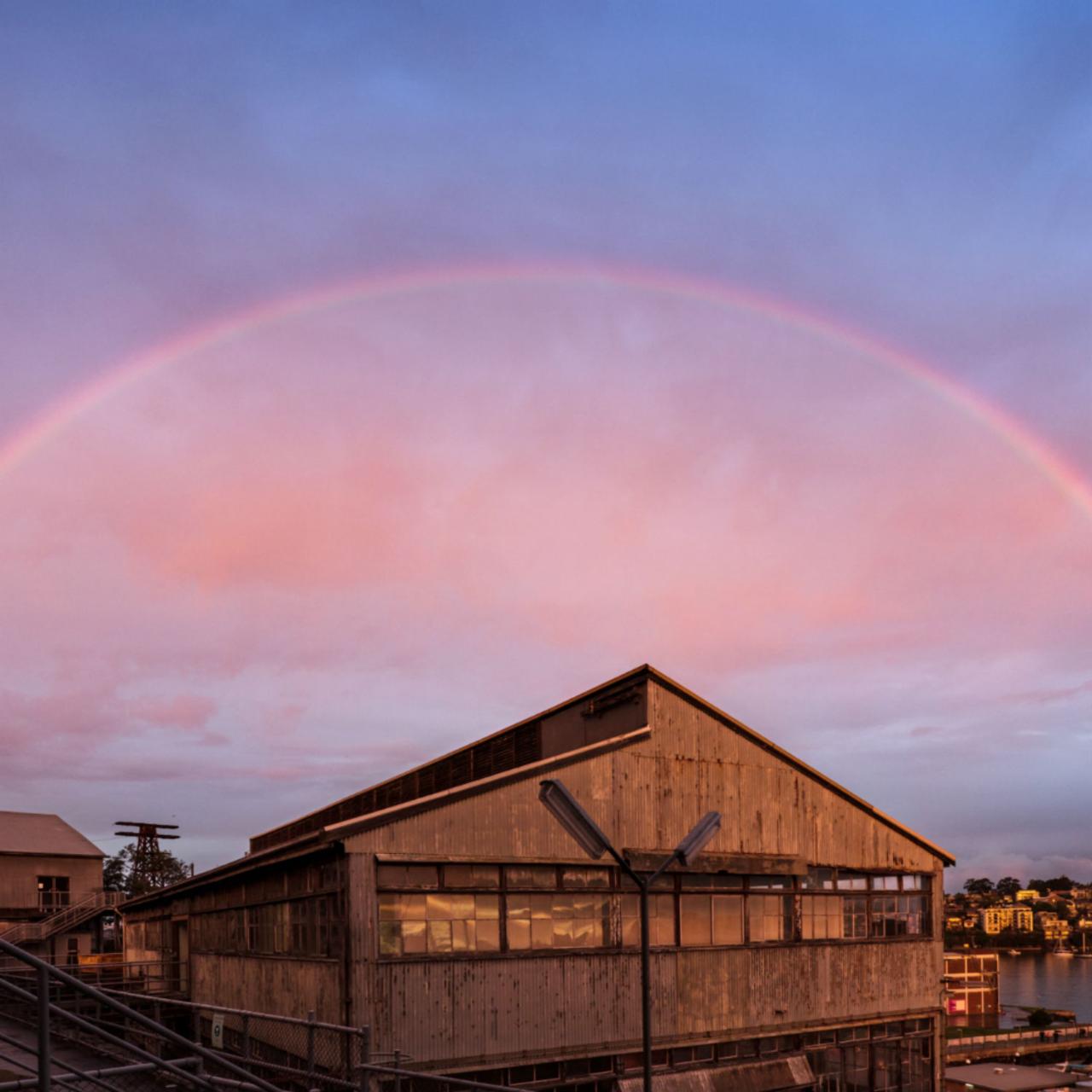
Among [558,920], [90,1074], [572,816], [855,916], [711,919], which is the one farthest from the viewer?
[855,916]

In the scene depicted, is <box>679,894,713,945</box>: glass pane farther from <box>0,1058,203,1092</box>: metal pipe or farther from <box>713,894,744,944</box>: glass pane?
<box>0,1058,203,1092</box>: metal pipe

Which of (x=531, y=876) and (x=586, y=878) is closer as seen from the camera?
(x=531, y=876)

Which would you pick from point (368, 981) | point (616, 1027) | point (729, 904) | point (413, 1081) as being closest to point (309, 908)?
point (368, 981)

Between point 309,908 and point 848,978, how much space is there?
16.3 m

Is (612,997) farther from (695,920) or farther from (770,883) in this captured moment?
(770,883)

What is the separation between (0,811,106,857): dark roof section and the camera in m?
61.9

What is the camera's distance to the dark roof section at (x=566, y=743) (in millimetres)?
27219

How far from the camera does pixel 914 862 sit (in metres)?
32.5

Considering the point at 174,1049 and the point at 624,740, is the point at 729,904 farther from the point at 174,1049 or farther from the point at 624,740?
the point at 174,1049

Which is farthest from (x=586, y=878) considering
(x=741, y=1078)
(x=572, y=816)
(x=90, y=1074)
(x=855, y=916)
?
(x=90, y=1074)

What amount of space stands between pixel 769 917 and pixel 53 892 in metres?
51.1

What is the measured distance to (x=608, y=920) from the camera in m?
25.3

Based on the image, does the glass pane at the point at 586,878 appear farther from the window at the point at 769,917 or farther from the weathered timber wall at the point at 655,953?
the window at the point at 769,917

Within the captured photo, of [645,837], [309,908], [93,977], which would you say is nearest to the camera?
[309,908]
